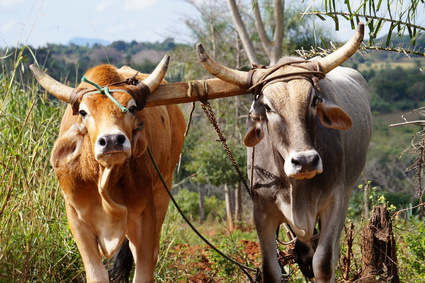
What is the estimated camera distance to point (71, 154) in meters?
4.57

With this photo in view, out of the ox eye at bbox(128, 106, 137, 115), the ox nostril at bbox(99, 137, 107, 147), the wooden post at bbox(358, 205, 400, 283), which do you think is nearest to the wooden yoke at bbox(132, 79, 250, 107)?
the ox eye at bbox(128, 106, 137, 115)

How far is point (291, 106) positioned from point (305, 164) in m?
0.47

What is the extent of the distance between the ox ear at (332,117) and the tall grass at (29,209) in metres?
2.86

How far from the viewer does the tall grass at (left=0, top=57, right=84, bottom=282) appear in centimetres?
570

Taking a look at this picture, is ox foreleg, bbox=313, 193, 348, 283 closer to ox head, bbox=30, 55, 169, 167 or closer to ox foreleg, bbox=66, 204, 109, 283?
ox head, bbox=30, 55, 169, 167

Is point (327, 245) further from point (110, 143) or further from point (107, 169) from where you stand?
point (110, 143)

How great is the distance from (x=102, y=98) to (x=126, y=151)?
0.52 m

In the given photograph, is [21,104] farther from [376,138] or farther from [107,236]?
[376,138]

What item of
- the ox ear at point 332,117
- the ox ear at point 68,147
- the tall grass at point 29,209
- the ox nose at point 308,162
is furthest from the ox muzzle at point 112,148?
the tall grass at point 29,209

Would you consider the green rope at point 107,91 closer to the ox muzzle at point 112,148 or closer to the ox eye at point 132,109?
the ox eye at point 132,109

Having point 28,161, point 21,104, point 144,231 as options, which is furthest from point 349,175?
point 21,104

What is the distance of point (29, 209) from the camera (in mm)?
6016

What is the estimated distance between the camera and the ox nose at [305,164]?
4.05 meters

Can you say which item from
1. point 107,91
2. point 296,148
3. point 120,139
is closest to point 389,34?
point 296,148
